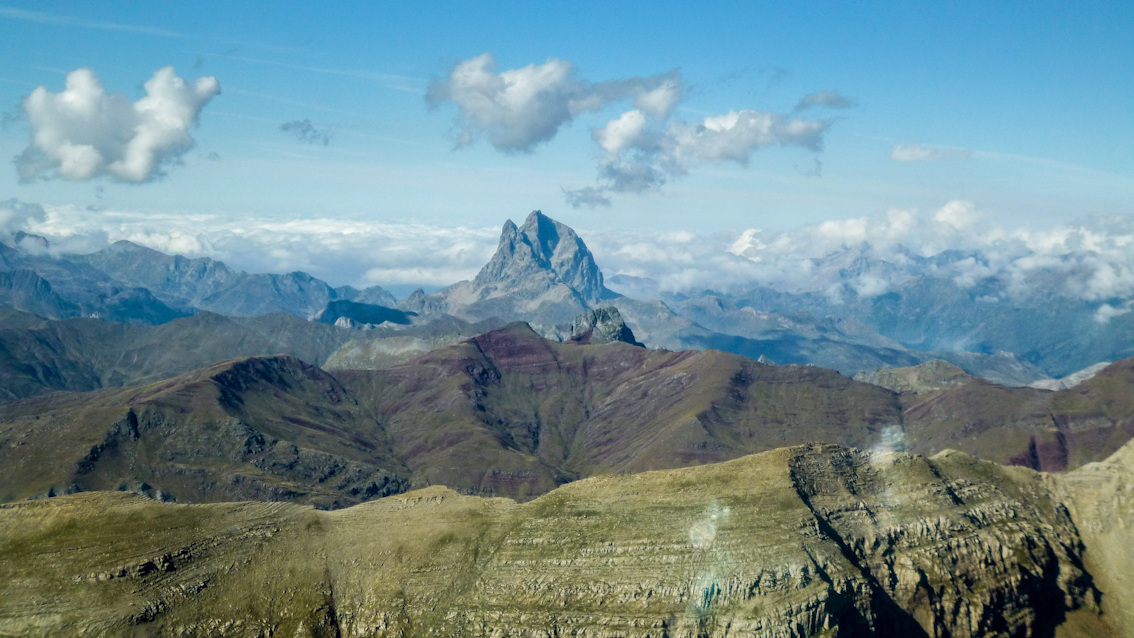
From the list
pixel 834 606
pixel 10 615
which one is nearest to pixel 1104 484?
pixel 834 606

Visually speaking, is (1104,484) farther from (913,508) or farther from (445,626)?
(445,626)

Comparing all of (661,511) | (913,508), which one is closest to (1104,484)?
(913,508)

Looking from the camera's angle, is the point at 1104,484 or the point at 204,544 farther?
the point at 1104,484

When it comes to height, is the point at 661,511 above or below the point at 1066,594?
above

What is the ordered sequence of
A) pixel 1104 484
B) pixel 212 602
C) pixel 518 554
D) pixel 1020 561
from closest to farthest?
pixel 212 602 < pixel 518 554 < pixel 1020 561 < pixel 1104 484

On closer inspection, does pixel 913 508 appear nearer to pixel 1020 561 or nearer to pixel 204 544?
pixel 1020 561

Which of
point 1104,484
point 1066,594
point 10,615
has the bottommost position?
point 1066,594

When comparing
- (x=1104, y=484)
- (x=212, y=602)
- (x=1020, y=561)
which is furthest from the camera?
(x=1104, y=484)
